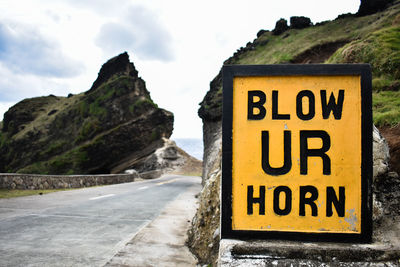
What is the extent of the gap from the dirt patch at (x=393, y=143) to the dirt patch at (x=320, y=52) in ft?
66.5

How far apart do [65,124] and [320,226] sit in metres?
59.6

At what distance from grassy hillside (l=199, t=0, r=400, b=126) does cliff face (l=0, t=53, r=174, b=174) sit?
83.1 feet

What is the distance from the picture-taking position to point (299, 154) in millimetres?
2248

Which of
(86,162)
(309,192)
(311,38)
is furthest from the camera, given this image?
(86,162)

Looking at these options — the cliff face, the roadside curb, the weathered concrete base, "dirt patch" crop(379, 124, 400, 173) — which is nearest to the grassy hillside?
"dirt patch" crop(379, 124, 400, 173)

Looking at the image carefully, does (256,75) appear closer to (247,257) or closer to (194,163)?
(247,257)

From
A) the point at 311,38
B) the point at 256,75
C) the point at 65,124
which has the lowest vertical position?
the point at 256,75

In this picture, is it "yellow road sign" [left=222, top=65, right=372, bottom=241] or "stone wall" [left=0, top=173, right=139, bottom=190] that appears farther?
"stone wall" [left=0, top=173, right=139, bottom=190]

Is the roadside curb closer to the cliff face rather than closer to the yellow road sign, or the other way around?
the yellow road sign

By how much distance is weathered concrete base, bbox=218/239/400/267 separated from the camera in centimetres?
203

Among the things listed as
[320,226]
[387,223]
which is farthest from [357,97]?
[387,223]

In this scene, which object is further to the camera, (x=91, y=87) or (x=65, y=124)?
(x=91, y=87)

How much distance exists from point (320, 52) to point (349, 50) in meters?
18.4

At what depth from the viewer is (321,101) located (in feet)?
7.48
